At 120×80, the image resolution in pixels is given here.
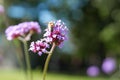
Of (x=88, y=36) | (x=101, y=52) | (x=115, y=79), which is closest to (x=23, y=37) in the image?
(x=115, y=79)

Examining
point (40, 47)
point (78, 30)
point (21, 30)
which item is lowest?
point (40, 47)

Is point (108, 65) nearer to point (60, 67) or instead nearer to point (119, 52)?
point (119, 52)

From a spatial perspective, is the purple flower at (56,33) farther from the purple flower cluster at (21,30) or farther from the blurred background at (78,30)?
the blurred background at (78,30)

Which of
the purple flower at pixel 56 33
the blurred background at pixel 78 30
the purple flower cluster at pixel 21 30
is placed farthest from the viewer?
the blurred background at pixel 78 30

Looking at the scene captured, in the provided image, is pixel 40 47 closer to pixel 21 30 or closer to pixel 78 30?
pixel 21 30

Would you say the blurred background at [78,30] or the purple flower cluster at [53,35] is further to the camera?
the blurred background at [78,30]

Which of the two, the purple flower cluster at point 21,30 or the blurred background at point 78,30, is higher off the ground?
the blurred background at point 78,30

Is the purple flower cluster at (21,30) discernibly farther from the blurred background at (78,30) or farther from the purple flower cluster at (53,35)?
the blurred background at (78,30)

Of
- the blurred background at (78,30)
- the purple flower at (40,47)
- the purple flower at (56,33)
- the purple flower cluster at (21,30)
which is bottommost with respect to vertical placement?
the purple flower at (40,47)

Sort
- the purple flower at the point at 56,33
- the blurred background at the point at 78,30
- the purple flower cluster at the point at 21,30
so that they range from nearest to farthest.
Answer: the purple flower at the point at 56,33 < the purple flower cluster at the point at 21,30 < the blurred background at the point at 78,30

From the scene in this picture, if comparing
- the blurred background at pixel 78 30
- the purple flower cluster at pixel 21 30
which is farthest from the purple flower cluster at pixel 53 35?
the blurred background at pixel 78 30

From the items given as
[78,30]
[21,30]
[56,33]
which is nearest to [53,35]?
[56,33]
